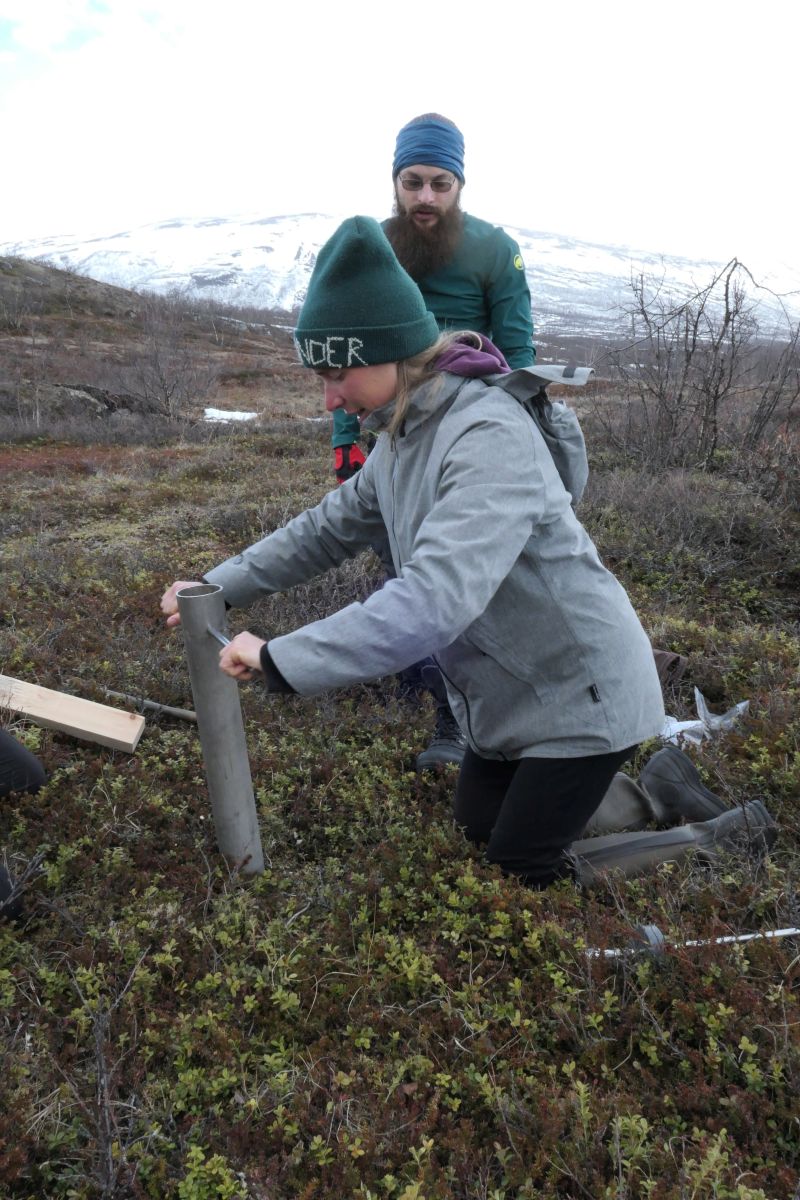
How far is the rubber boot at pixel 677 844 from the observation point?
2.59 metres

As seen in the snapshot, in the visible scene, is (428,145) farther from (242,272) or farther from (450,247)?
(242,272)

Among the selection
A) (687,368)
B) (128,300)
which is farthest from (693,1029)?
(128,300)

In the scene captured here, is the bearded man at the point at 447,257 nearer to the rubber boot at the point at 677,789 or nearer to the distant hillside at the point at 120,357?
the rubber boot at the point at 677,789

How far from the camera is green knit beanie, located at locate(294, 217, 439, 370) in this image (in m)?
1.90

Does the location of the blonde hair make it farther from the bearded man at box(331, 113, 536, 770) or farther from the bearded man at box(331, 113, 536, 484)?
the bearded man at box(331, 113, 536, 484)

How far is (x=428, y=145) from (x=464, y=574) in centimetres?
222

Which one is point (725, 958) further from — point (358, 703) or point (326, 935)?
point (358, 703)

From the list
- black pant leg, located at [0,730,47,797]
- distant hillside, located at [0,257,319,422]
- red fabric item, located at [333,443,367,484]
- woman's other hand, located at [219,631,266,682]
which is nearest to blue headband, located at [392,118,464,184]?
red fabric item, located at [333,443,367,484]

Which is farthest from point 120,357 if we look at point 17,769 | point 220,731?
point 220,731

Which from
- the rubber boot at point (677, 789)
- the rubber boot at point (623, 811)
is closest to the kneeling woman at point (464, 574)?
the rubber boot at point (623, 811)

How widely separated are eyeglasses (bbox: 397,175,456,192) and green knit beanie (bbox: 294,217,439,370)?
53.4 inches

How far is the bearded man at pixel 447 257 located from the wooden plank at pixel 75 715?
1361 mm

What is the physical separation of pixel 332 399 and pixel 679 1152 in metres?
2.07

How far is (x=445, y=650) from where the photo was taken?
2.26 metres
